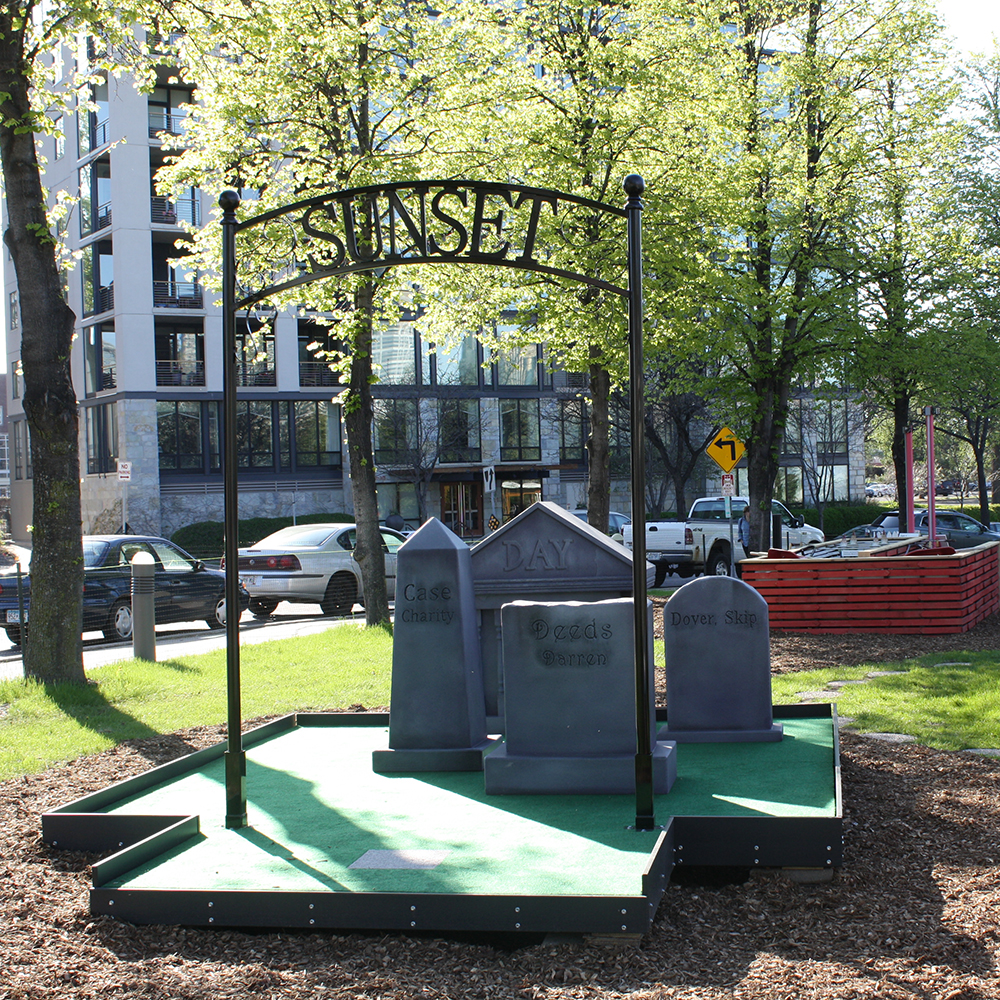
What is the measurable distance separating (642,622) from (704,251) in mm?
13131

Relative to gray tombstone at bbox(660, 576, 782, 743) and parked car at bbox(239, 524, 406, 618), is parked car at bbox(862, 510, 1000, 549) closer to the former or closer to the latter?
parked car at bbox(239, 524, 406, 618)

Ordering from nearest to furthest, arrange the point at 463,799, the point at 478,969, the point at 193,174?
the point at 478,969
the point at 463,799
the point at 193,174

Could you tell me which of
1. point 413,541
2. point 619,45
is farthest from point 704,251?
point 413,541

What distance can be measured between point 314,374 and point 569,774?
41138mm

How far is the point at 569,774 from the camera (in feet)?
20.2

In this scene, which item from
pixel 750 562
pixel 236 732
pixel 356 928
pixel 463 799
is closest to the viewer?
pixel 356 928

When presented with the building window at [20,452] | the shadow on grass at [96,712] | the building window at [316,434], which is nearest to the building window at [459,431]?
the building window at [316,434]

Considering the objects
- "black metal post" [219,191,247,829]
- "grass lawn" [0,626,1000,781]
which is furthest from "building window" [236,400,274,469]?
"black metal post" [219,191,247,829]

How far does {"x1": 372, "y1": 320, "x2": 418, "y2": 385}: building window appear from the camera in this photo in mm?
46156

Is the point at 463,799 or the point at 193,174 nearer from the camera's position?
the point at 463,799

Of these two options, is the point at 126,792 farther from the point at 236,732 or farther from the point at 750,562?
the point at 750,562

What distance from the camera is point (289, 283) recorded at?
5.96 m

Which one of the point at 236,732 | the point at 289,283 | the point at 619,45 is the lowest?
the point at 236,732

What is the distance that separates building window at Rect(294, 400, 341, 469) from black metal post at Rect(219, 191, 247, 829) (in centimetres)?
4003
